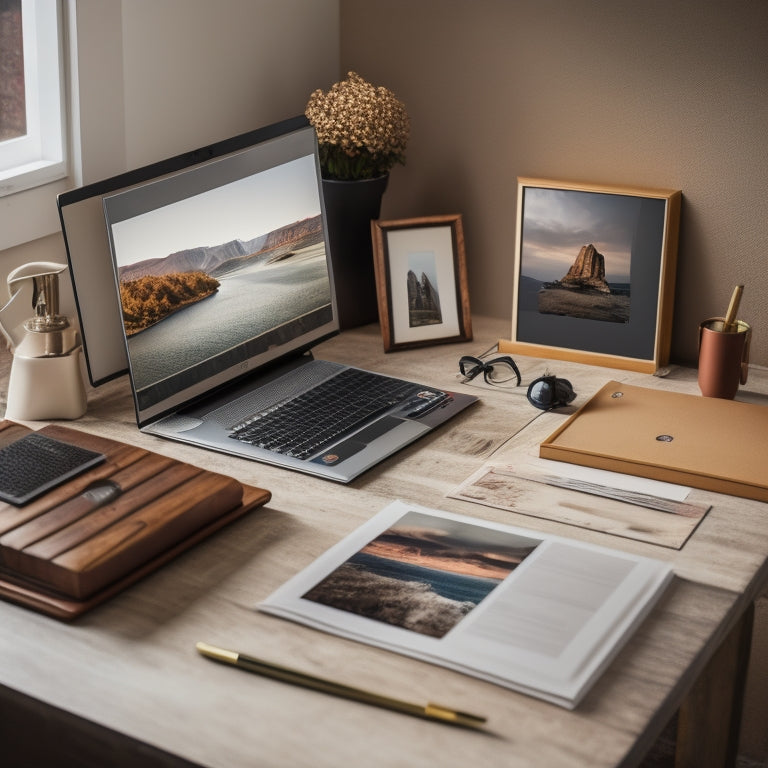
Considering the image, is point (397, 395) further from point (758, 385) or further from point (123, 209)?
point (758, 385)

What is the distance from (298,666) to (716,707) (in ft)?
2.54

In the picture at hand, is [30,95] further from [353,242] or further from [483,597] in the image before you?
[483,597]

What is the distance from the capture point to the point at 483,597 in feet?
3.62

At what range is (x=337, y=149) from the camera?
1.83m

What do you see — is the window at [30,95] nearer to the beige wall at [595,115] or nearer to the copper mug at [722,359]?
the beige wall at [595,115]

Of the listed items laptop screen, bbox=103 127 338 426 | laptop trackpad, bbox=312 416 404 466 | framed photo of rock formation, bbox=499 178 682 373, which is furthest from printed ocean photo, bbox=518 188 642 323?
laptop trackpad, bbox=312 416 404 466

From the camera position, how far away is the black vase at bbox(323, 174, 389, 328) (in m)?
1.85

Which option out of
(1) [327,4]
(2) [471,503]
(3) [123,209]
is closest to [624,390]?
(2) [471,503]

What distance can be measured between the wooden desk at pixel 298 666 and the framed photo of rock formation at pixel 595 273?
1.59ft

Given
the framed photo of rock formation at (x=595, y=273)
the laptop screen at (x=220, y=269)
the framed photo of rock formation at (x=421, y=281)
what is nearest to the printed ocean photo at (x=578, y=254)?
the framed photo of rock formation at (x=595, y=273)

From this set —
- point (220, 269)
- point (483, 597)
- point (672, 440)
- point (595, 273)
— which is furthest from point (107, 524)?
point (595, 273)

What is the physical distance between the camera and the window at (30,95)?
159 cm

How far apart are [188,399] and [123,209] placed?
28 centimetres

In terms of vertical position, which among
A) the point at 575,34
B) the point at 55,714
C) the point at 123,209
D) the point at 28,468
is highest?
the point at 575,34
